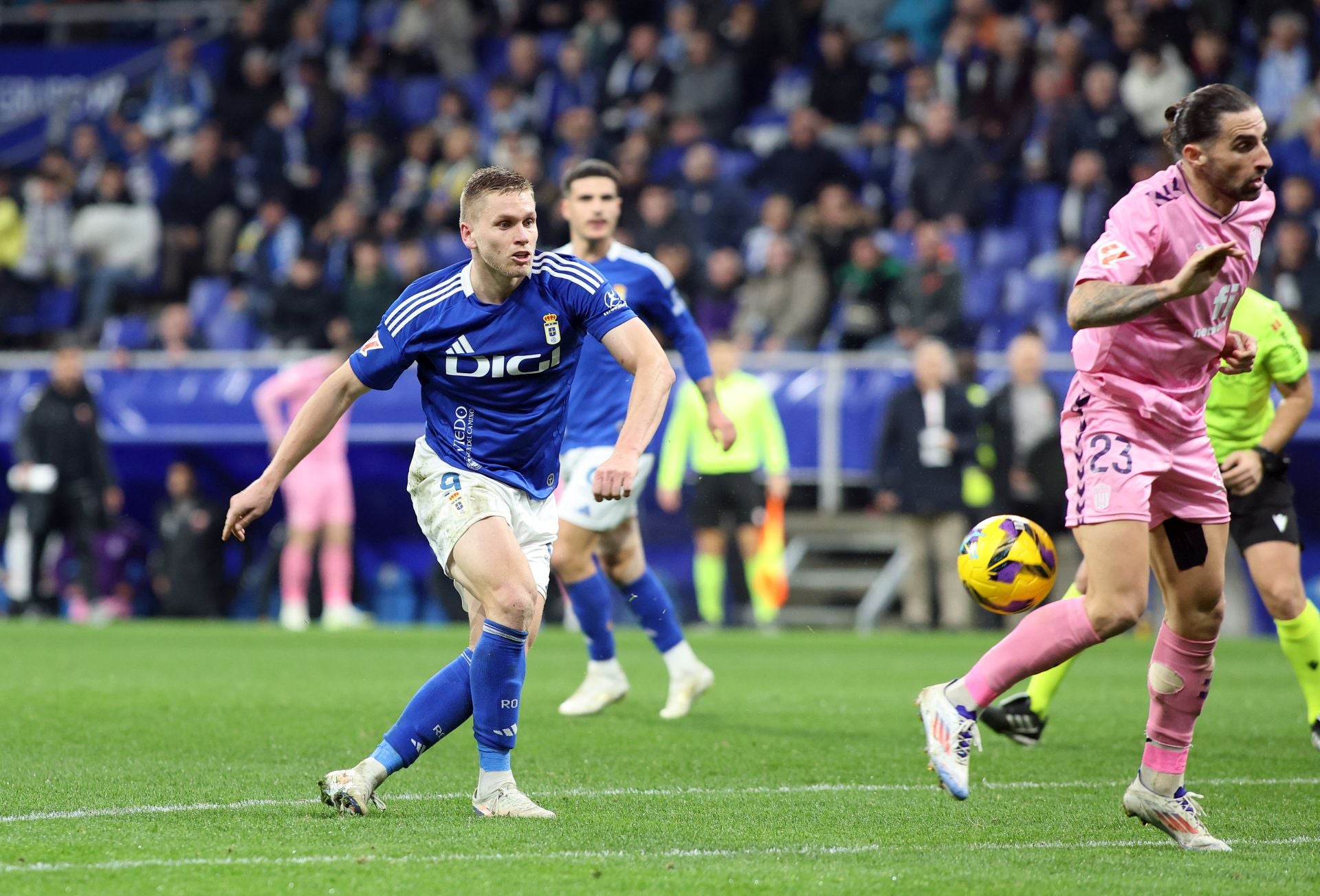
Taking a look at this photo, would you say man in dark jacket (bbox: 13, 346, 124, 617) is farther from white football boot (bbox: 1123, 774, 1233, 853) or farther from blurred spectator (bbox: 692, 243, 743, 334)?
white football boot (bbox: 1123, 774, 1233, 853)

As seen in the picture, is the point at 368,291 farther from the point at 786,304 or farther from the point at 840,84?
the point at 840,84

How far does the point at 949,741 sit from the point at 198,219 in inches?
690

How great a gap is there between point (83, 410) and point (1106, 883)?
14252mm

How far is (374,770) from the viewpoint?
5648mm

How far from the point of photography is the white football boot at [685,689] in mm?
8875

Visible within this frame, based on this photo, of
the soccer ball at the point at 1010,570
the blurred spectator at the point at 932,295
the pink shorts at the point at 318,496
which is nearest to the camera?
the soccer ball at the point at 1010,570

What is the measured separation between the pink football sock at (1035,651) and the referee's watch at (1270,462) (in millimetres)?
2826

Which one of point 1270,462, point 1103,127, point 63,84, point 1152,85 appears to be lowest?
point 1270,462

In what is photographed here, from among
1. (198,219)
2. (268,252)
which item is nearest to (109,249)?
(198,219)

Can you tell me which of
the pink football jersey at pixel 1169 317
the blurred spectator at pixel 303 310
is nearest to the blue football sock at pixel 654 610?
the pink football jersey at pixel 1169 317

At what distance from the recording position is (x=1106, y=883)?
4664mm

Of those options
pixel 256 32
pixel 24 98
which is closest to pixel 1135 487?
pixel 256 32

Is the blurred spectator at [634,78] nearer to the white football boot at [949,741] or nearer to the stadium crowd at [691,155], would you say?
the stadium crowd at [691,155]

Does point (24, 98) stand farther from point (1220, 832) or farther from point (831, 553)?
point (1220, 832)
